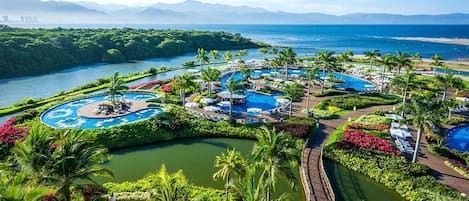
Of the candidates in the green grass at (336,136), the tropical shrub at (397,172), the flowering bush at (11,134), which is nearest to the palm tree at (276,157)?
the tropical shrub at (397,172)

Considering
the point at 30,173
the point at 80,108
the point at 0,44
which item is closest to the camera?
the point at 30,173

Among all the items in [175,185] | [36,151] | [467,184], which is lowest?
[467,184]

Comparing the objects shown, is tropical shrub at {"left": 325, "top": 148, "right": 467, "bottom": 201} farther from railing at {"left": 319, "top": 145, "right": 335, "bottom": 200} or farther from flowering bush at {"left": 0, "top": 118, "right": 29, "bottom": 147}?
flowering bush at {"left": 0, "top": 118, "right": 29, "bottom": 147}

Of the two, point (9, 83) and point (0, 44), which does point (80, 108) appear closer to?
point (9, 83)

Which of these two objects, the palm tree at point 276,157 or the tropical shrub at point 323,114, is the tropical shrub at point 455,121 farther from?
the palm tree at point 276,157

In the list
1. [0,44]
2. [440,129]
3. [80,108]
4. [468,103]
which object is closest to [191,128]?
[80,108]

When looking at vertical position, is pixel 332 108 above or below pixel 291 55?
below

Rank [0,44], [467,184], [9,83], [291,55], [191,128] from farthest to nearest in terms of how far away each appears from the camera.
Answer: [0,44] < [9,83] < [291,55] < [191,128] < [467,184]

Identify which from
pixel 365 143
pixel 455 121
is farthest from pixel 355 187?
pixel 455 121
